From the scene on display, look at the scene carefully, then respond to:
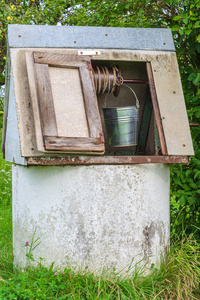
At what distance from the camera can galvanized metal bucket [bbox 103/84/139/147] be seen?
3350 millimetres

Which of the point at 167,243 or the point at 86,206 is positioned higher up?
the point at 86,206

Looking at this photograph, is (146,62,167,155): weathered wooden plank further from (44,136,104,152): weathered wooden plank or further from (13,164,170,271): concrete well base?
(44,136,104,152): weathered wooden plank

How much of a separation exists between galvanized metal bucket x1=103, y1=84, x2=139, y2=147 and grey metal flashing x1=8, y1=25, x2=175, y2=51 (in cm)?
49

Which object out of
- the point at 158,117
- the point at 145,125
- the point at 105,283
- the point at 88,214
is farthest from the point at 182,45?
the point at 105,283

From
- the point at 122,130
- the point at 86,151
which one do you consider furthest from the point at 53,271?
the point at 122,130

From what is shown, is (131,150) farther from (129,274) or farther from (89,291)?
(89,291)

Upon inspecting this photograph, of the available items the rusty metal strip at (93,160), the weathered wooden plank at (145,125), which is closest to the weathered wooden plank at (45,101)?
the rusty metal strip at (93,160)

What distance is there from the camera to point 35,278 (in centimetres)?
280

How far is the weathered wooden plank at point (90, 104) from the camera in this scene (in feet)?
9.37

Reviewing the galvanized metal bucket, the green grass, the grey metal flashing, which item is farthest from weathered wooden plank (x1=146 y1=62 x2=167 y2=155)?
the green grass

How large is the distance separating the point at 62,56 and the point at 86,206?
3.83ft

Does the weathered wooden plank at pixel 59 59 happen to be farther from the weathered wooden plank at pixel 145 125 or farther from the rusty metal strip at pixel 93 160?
the weathered wooden plank at pixel 145 125

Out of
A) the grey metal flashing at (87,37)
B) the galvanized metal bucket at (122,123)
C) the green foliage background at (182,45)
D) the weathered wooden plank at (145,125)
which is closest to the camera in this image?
the grey metal flashing at (87,37)

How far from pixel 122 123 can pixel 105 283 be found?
4.30 feet
